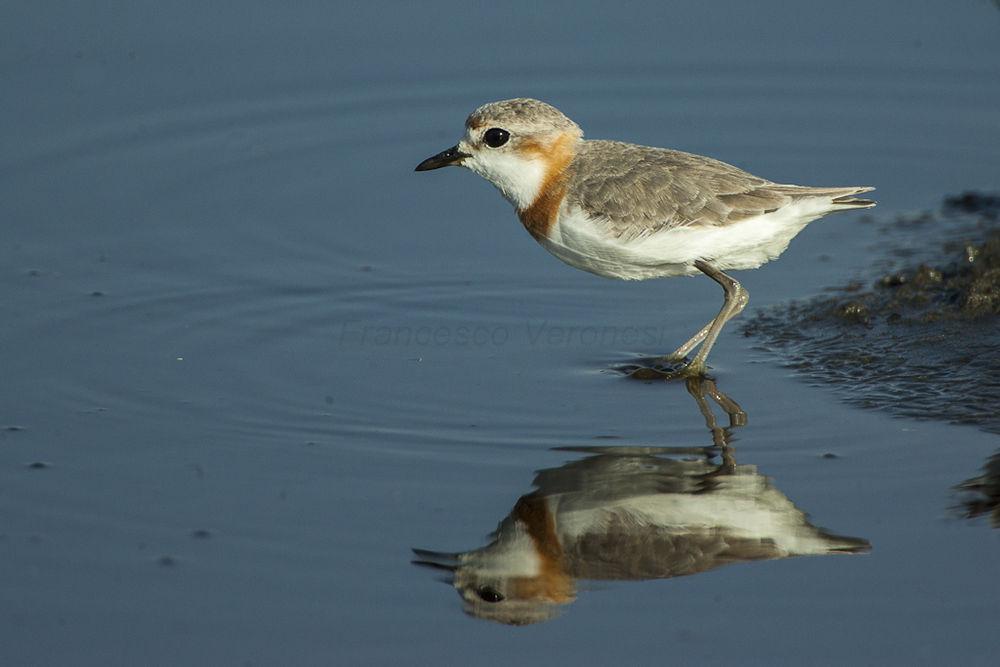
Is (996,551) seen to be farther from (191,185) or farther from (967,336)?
(191,185)

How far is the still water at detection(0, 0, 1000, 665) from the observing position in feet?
21.4

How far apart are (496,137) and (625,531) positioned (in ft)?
10.7

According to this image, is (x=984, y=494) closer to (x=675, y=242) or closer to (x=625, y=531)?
(x=625, y=531)

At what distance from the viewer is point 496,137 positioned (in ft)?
30.6

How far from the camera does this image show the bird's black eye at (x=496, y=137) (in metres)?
9.31

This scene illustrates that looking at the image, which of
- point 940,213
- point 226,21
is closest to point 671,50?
point 940,213

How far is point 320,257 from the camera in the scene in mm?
10945

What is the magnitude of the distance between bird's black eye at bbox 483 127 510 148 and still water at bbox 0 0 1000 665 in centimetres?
134

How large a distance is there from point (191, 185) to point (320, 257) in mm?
1734

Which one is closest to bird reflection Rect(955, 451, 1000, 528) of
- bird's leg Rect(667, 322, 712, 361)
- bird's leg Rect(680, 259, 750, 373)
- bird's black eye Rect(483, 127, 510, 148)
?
bird's leg Rect(680, 259, 750, 373)

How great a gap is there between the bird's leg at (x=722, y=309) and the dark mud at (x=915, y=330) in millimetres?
451

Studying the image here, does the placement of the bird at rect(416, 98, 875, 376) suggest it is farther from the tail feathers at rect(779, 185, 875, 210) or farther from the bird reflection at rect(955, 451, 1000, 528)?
the bird reflection at rect(955, 451, 1000, 528)

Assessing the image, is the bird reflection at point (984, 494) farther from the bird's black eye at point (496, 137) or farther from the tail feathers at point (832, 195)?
the bird's black eye at point (496, 137)

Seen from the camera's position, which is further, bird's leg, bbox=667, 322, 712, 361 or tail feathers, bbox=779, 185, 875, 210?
bird's leg, bbox=667, 322, 712, 361
